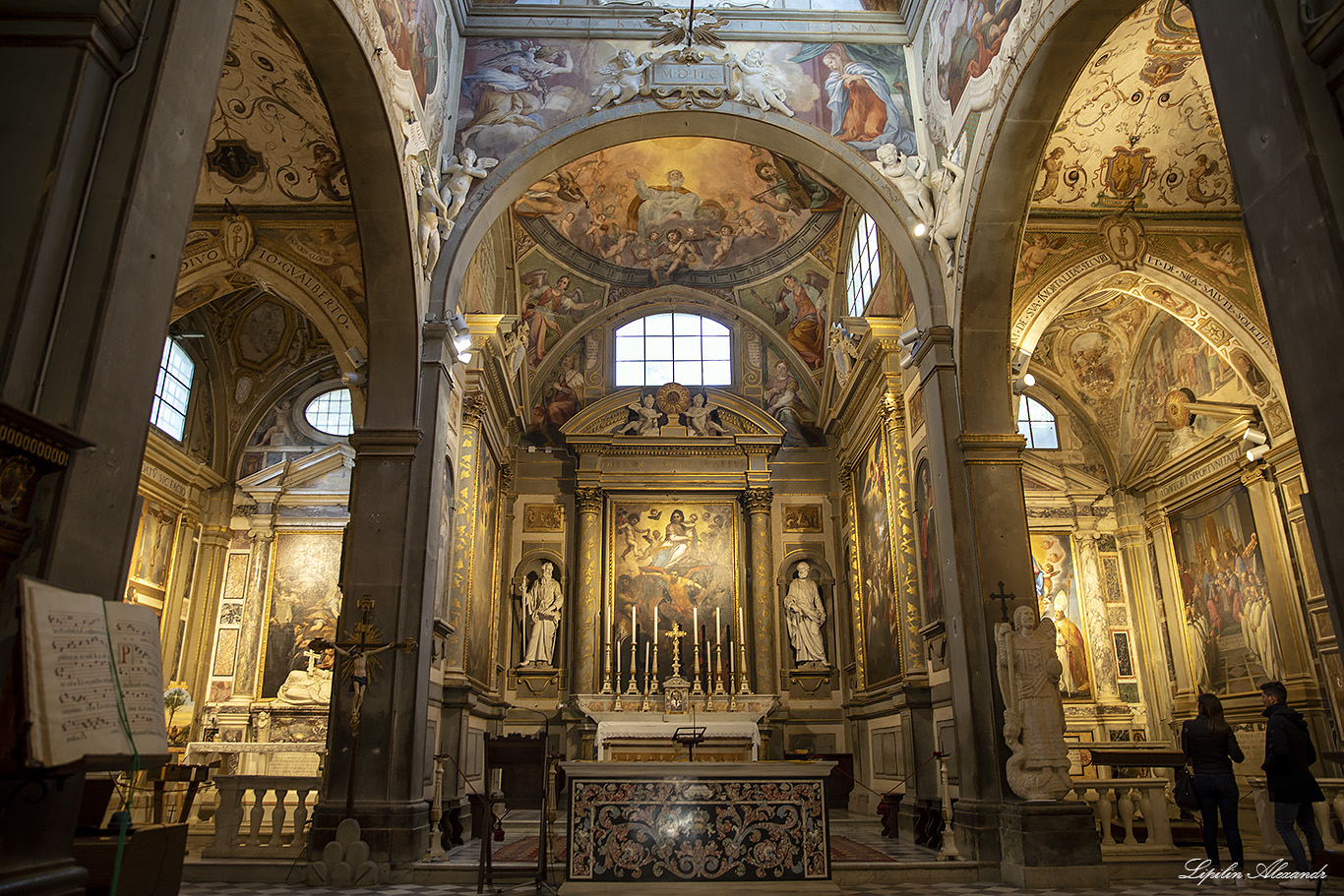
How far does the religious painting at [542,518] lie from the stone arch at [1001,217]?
347 inches

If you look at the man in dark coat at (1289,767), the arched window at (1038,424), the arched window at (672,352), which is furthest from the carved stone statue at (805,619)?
the man in dark coat at (1289,767)

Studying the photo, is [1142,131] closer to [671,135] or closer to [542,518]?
[671,135]

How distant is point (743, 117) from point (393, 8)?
405cm

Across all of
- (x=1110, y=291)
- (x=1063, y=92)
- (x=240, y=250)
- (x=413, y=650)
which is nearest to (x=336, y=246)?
(x=240, y=250)

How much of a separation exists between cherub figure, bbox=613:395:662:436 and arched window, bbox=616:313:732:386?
30.7 inches

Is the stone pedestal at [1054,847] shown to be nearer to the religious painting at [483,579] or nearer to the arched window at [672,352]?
the religious painting at [483,579]

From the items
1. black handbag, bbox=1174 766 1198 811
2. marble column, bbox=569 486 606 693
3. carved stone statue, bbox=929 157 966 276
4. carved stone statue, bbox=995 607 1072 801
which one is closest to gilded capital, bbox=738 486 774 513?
marble column, bbox=569 486 606 693

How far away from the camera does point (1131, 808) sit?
8430 mm

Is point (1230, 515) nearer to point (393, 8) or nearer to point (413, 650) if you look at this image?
point (413, 650)

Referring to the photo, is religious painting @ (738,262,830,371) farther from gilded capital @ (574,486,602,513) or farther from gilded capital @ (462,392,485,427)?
gilded capital @ (462,392,485,427)

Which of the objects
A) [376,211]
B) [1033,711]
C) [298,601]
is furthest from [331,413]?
[1033,711]

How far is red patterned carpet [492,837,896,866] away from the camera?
809 cm

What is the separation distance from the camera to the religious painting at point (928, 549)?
10046mm

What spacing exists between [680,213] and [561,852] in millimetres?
11073
